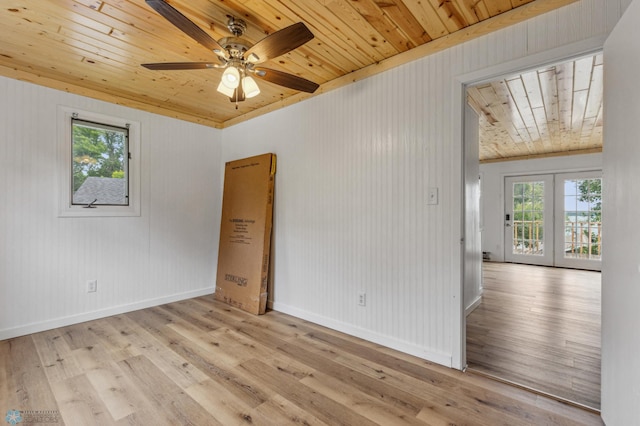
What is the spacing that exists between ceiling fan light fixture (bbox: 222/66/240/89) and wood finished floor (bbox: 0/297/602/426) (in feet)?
6.56

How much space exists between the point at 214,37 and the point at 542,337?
375 cm

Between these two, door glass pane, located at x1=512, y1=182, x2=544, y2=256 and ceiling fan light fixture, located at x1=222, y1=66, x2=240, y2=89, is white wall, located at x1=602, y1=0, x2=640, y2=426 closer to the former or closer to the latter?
ceiling fan light fixture, located at x1=222, y1=66, x2=240, y2=89

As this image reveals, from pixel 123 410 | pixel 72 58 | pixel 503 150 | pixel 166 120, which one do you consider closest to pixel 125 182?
pixel 166 120

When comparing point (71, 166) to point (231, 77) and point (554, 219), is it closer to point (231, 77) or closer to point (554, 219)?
point (231, 77)

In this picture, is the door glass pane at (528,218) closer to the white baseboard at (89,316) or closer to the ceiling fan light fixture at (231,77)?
the white baseboard at (89,316)

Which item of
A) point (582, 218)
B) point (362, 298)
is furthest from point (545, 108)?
point (582, 218)

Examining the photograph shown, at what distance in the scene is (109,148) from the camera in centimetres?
326

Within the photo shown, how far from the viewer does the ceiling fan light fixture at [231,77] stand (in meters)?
1.95

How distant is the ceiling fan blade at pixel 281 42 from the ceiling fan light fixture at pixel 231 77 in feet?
0.43

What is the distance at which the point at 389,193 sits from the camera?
98.1 inches

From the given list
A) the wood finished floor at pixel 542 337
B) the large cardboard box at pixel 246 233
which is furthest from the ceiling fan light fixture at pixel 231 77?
the wood finished floor at pixel 542 337

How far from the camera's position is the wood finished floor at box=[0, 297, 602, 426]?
1.63m

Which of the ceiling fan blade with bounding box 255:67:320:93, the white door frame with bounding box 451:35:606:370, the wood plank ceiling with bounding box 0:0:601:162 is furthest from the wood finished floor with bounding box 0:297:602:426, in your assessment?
the wood plank ceiling with bounding box 0:0:601:162

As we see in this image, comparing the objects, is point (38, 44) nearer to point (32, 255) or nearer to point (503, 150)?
point (32, 255)
